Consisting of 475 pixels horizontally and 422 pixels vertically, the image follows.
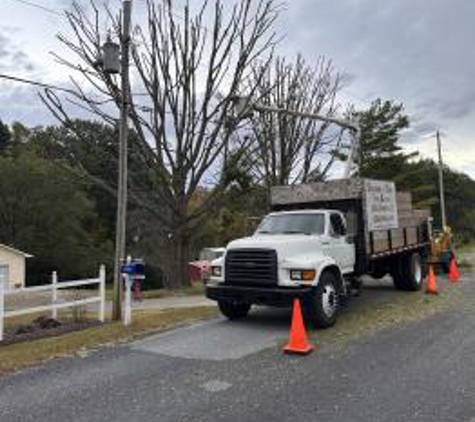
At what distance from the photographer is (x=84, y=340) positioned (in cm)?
960

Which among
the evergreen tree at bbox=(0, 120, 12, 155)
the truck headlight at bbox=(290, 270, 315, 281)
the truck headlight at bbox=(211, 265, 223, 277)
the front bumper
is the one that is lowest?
the front bumper

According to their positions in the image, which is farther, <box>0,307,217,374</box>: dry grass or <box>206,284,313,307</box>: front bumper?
<box>206,284,313,307</box>: front bumper

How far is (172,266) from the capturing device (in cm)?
2150

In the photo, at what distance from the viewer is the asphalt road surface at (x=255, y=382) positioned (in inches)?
222

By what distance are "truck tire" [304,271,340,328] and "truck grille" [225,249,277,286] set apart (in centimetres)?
79

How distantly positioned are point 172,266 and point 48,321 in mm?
9636

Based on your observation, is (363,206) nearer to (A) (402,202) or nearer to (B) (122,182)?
(A) (402,202)

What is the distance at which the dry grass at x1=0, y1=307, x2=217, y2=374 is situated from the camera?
27.3 feet

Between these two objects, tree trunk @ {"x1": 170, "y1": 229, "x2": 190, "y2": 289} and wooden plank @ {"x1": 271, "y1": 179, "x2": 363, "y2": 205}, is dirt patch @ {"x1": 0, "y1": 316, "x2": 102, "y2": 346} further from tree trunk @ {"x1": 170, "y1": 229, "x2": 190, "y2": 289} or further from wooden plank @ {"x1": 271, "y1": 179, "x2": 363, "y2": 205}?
tree trunk @ {"x1": 170, "y1": 229, "x2": 190, "y2": 289}

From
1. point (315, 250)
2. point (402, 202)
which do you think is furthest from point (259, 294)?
point (402, 202)

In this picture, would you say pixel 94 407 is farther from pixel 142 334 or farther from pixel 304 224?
pixel 304 224

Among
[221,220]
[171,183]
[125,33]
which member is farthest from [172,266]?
[221,220]

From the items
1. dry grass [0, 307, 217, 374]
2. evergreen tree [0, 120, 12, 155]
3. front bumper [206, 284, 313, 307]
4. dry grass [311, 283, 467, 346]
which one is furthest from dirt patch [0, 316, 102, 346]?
evergreen tree [0, 120, 12, 155]

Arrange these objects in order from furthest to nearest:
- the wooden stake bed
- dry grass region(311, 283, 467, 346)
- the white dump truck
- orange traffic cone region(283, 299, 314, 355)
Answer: the wooden stake bed → the white dump truck → dry grass region(311, 283, 467, 346) → orange traffic cone region(283, 299, 314, 355)
